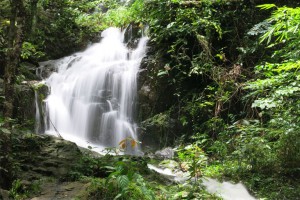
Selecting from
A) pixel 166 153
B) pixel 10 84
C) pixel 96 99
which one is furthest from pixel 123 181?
pixel 96 99

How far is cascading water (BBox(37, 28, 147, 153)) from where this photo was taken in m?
9.35

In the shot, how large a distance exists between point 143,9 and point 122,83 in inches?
110

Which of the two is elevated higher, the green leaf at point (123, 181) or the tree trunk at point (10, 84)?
the tree trunk at point (10, 84)

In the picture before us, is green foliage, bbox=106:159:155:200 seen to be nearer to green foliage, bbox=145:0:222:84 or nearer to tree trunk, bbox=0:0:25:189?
tree trunk, bbox=0:0:25:189

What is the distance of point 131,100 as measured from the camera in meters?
9.87

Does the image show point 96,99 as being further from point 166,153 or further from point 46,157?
point 46,157

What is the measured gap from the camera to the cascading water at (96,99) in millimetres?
9352

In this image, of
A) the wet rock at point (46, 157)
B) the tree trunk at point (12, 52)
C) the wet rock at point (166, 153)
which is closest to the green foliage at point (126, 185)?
the wet rock at point (46, 157)

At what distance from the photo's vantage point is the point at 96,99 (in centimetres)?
1023

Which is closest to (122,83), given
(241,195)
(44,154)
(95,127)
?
(95,127)

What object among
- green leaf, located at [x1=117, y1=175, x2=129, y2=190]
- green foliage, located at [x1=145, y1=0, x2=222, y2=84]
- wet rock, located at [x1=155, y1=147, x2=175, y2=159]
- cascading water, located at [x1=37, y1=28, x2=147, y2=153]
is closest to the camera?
green leaf, located at [x1=117, y1=175, x2=129, y2=190]

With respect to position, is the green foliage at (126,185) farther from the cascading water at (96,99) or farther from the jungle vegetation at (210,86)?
the cascading water at (96,99)

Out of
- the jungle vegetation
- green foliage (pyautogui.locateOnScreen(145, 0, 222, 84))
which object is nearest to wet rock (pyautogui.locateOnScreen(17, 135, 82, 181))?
the jungle vegetation

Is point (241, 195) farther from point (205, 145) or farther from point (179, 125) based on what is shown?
point (179, 125)
